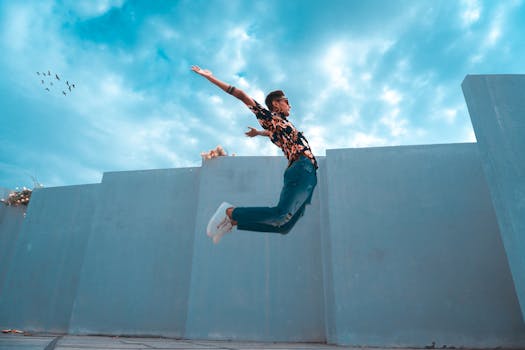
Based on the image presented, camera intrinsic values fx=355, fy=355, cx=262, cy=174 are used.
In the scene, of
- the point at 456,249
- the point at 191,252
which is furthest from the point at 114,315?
the point at 456,249

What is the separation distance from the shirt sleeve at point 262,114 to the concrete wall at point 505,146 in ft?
9.97

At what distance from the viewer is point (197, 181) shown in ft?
26.3

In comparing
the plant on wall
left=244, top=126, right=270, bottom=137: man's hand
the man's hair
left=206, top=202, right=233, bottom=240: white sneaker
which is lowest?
left=206, top=202, right=233, bottom=240: white sneaker

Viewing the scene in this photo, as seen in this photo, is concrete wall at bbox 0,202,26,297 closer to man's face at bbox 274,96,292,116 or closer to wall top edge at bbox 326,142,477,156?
wall top edge at bbox 326,142,477,156

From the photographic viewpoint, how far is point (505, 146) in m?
4.31

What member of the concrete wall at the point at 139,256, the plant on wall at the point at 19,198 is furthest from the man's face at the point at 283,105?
the plant on wall at the point at 19,198

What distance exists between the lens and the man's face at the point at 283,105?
3.15 metres

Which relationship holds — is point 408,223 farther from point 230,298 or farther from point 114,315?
point 114,315

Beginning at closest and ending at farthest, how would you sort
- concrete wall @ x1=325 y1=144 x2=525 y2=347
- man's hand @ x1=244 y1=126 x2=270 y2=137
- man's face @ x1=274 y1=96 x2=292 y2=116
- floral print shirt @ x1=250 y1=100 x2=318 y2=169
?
1. floral print shirt @ x1=250 y1=100 x2=318 y2=169
2. man's face @ x1=274 y1=96 x2=292 y2=116
3. man's hand @ x1=244 y1=126 x2=270 y2=137
4. concrete wall @ x1=325 y1=144 x2=525 y2=347

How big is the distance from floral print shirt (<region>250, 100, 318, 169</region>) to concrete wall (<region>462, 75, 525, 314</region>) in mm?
2717

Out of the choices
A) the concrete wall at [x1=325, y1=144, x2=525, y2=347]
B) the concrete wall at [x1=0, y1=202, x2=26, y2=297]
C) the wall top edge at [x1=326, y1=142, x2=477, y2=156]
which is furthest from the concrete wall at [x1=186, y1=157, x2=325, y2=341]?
the concrete wall at [x1=0, y1=202, x2=26, y2=297]

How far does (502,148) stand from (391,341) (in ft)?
10.9

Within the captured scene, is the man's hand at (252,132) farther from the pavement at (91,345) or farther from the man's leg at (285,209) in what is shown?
the pavement at (91,345)

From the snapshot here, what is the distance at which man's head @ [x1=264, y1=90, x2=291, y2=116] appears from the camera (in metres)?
3.15
